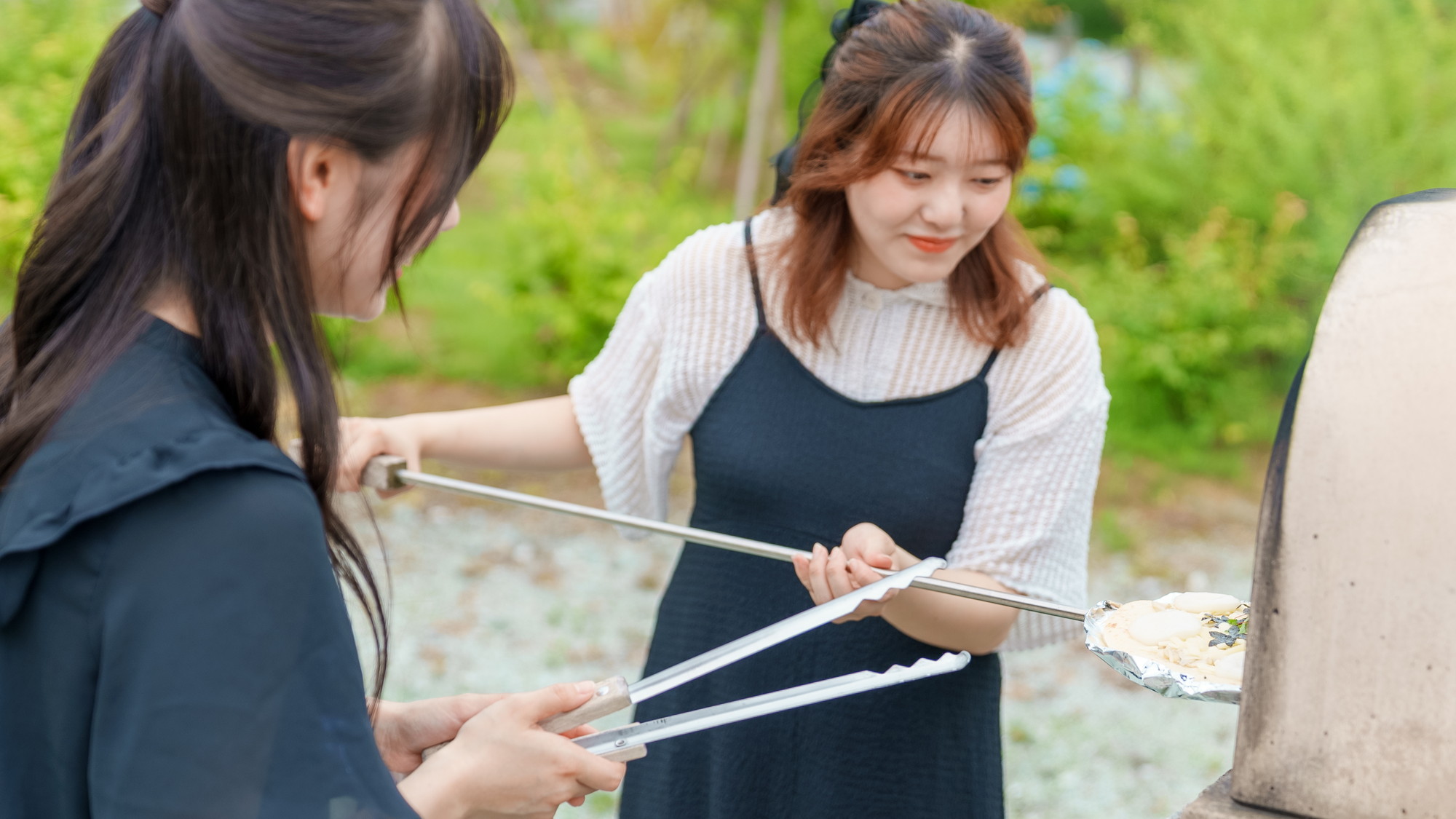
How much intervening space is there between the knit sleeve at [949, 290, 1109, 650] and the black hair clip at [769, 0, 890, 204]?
451 mm

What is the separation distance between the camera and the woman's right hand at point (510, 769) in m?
1.01

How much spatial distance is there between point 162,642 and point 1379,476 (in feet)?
2.74

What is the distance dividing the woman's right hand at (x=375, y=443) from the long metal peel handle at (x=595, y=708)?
2.51ft

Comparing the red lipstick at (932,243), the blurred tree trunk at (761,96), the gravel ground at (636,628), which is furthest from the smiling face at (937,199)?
the blurred tree trunk at (761,96)

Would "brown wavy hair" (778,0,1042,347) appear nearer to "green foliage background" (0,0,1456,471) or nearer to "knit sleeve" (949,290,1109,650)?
"knit sleeve" (949,290,1109,650)

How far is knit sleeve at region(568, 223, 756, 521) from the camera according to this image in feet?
5.74

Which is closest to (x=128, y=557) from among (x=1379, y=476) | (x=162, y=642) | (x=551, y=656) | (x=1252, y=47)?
(x=162, y=642)

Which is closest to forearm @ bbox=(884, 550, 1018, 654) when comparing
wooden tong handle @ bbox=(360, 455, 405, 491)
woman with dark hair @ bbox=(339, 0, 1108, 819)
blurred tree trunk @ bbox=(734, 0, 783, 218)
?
woman with dark hair @ bbox=(339, 0, 1108, 819)

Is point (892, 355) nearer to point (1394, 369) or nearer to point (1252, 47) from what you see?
point (1394, 369)

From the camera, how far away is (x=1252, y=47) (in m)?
5.96

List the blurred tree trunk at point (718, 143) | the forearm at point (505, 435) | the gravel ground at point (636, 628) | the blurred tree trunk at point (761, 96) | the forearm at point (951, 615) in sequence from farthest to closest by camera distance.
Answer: the blurred tree trunk at point (718, 143), the blurred tree trunk at point (761, 96), the gravel ground at point (636, 628), the forearm at point (505, 435), the forearm at point (951, 615)

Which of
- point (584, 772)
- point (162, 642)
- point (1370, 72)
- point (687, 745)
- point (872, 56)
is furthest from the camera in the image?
point (1370, 72)

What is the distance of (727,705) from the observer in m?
1.22

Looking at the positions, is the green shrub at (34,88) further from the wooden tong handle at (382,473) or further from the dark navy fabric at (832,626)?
the dark navy fabric at (832,626)
